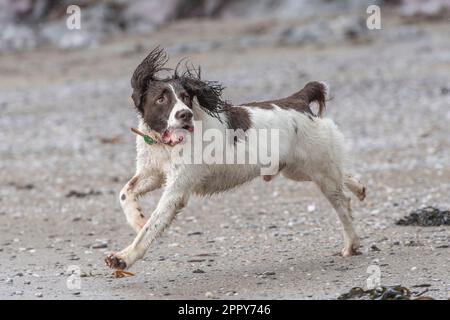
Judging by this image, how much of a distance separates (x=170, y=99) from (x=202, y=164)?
1.74 ft

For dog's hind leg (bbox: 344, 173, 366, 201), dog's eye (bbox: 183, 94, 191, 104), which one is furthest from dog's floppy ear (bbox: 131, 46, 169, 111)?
dog's hind leg (bbox: 344, 173, 366, 201)

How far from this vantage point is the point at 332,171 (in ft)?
27.6

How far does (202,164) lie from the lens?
7727mm

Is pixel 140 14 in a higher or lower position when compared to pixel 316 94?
higher

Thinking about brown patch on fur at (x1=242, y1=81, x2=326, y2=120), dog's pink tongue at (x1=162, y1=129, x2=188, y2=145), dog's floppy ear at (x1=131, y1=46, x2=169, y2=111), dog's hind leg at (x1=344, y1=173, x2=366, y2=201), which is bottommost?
dog's hind leg at (x1=344, y1=173, x2=366, y2=201)

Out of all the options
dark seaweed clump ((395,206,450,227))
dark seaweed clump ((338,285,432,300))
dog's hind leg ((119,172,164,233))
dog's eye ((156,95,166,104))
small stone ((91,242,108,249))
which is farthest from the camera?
dark seaweed clump ((395,206,450,227))

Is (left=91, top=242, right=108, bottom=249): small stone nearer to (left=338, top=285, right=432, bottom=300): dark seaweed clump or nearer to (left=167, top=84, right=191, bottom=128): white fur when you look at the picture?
(left=167, top=84, right=191, bottom=128): white fur

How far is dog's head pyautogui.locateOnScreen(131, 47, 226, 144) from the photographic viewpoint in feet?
24.5

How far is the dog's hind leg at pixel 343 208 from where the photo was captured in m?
8.43

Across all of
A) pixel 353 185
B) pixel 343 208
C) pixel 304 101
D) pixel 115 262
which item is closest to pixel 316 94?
pixel 304 101

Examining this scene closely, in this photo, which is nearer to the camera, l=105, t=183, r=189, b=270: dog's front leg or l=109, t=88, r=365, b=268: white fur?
l=105, t=183, r=189, b=270: dog's front leg

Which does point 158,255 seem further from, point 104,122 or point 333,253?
point 104,122

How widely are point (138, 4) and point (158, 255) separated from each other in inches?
885

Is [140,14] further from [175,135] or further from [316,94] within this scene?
[175,135]
